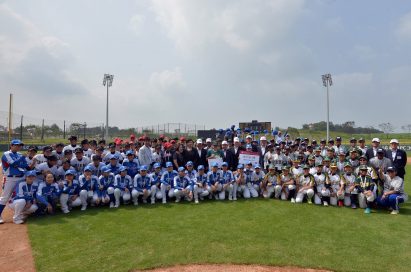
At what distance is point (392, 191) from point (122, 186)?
762 cm

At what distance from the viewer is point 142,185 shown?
337 inches

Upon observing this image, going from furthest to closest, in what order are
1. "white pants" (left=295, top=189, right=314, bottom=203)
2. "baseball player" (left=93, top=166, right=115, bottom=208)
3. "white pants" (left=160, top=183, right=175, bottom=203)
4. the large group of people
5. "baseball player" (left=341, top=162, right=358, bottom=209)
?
"white pants" (left=160, top=183, right=175, bottom=203) < "white pants" (left=295, top=189, right=314, bottom=203) < "baseball player" (left=341, top=162, right=358, bottom=209) < "baseball player" (left=93, top=166, right=115, bottom=208) < the large group of people

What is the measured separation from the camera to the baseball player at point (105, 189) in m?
7.94

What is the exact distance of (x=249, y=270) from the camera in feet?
14.1

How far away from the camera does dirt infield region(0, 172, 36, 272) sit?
4.49 m

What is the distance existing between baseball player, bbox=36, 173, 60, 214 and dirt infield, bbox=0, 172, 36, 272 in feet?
2.51

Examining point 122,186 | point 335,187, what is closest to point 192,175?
point 122,186

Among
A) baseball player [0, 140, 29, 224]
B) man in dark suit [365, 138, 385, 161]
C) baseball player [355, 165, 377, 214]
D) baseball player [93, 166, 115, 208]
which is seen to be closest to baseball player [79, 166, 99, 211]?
baseball player [93, 166, 115, 208]

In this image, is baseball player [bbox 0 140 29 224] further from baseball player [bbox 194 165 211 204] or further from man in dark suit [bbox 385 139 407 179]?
man in dark suit [bbox 385 139 407 179]

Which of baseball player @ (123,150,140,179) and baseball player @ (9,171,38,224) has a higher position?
baseball player @ (123,150,140,179)

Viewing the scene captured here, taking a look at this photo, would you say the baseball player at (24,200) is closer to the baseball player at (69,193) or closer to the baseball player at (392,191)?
the baseball player at (69,193)

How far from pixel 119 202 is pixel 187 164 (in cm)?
237

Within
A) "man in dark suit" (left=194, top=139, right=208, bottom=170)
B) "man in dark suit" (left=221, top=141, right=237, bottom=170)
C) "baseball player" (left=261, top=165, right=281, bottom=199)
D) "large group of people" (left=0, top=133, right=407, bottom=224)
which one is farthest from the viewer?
"man in dark suit" (left=221, top=141, right=237, bottom=170)

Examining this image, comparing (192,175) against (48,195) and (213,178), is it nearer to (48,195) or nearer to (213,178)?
(213,178)
